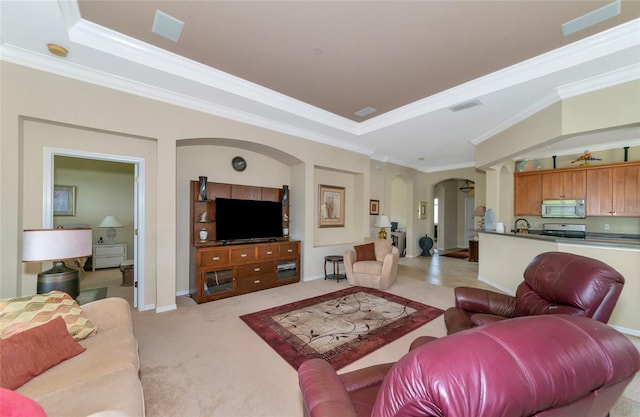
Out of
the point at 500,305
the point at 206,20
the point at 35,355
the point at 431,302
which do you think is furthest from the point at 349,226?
the point at 35,355

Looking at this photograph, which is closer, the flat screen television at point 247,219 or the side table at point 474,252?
the flat screen television at point 247,219

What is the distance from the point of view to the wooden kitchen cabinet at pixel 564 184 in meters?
5.07

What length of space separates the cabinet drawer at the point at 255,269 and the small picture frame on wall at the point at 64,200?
14.5 feet

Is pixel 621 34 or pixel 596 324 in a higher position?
pixel 621 34

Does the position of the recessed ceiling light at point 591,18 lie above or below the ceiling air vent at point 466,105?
above

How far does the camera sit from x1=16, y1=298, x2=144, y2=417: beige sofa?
1.18 m

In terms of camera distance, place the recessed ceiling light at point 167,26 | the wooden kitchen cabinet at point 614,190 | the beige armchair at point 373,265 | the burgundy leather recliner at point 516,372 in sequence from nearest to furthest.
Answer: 1. the burgundy leather recliner at point 516,372
2. the recessed ceiling light at point 167,26
3. the beige armchair at point 373,265
4. the wooden kitchen cabinet at point 614,190

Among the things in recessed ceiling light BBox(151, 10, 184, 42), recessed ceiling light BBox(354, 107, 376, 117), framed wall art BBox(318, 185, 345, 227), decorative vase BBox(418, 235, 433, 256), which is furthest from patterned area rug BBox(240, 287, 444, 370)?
decorative vase BBox(418, 235, 433, 256)

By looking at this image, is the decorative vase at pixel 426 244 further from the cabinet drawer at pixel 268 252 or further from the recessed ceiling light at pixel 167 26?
the recessed ceiling light at pixel 167 26

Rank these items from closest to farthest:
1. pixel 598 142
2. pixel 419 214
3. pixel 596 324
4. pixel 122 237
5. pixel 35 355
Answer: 1. pixel 596 324
2. pixel 35 355
3. pixel 598 142
4. pixel 122 237
5. pixel 419 214

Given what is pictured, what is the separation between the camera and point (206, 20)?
7.68ft

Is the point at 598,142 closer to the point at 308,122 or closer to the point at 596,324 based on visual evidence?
the point at 308,122

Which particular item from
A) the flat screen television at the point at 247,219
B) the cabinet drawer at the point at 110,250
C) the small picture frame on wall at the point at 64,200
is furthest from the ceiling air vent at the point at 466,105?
the small picture frame on wall at the point at 64,200

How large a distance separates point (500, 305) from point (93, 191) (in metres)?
7.79
